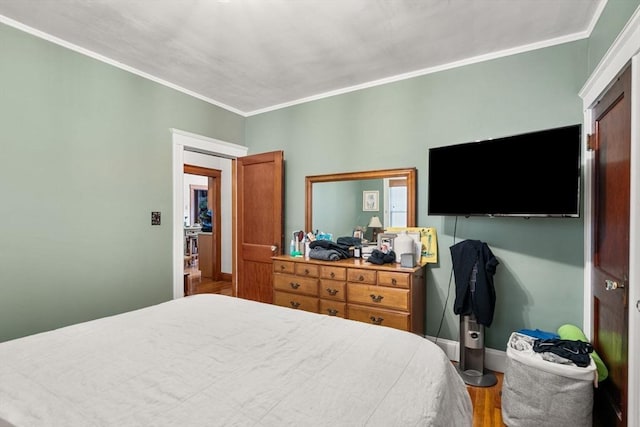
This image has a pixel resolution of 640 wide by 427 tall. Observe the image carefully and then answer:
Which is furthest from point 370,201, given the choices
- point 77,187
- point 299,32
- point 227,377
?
point 77,187

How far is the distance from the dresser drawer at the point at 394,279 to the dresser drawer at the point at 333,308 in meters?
0.43

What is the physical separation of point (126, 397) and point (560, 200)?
2521 mm

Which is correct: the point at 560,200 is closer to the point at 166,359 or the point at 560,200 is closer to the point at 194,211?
the point at 166,359

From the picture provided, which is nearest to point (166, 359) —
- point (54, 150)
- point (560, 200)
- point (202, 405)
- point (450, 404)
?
point (202, 405)

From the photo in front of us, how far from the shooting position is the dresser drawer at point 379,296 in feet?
7.89

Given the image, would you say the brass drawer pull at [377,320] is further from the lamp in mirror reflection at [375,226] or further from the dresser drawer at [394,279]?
the lamp in mirror reflection at [375,226]

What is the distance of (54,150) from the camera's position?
2283mm

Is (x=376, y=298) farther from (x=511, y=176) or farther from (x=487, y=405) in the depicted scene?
(x=511, y=176)

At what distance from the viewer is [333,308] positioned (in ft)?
8.90

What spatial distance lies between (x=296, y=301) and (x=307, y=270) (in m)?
0.34

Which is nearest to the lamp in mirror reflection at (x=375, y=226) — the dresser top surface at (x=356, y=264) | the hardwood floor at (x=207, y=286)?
the dresser top surface at (x=356, y=264)

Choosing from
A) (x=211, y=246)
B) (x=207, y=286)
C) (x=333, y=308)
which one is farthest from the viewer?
(x=211, y=246)

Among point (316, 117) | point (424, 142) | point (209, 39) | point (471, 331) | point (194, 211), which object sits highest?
point (209, 39)

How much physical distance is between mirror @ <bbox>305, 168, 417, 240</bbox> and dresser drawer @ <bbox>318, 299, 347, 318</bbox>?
0.73 metres
